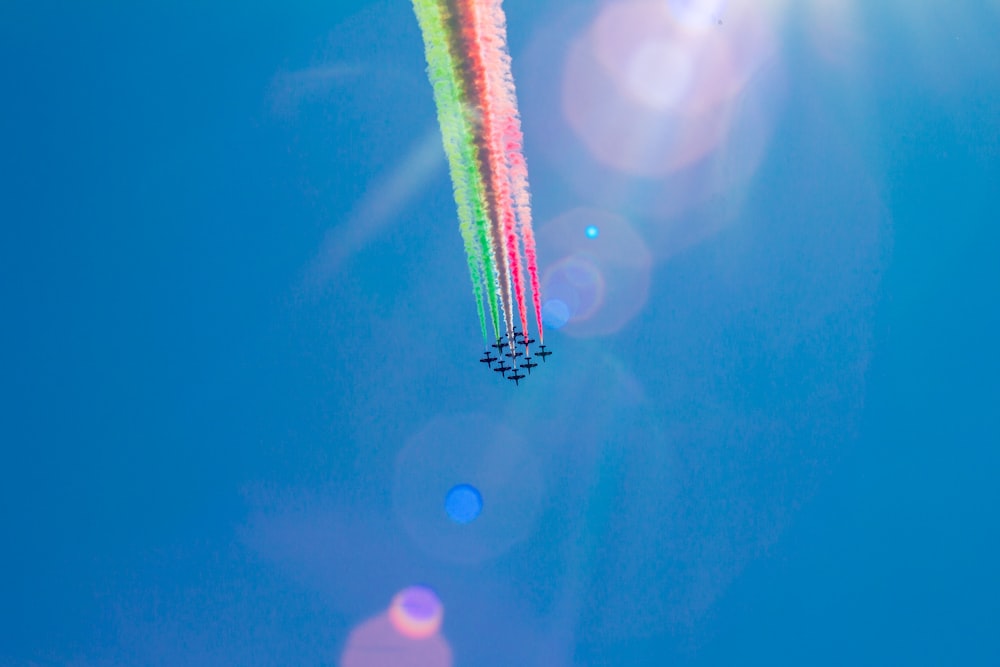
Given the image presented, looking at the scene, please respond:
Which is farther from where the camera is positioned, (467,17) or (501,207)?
(501,207)

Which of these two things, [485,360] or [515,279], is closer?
[515,279]

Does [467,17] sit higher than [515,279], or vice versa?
[467,17]

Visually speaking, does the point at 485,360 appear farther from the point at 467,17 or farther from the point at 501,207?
the point at 467,17

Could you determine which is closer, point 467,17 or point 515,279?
point 467,17

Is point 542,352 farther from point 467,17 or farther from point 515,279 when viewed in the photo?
point 467,17

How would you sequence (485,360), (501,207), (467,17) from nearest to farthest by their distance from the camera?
(467,17) < (501,207) < (485,360)

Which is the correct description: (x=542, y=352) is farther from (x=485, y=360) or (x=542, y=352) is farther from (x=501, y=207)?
(x=501, y=207)

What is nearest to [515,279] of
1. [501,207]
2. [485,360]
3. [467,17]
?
[501,207]

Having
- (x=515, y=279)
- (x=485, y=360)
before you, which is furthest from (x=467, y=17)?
(x=485, y=360)

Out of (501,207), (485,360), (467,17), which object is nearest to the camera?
(467,17)
